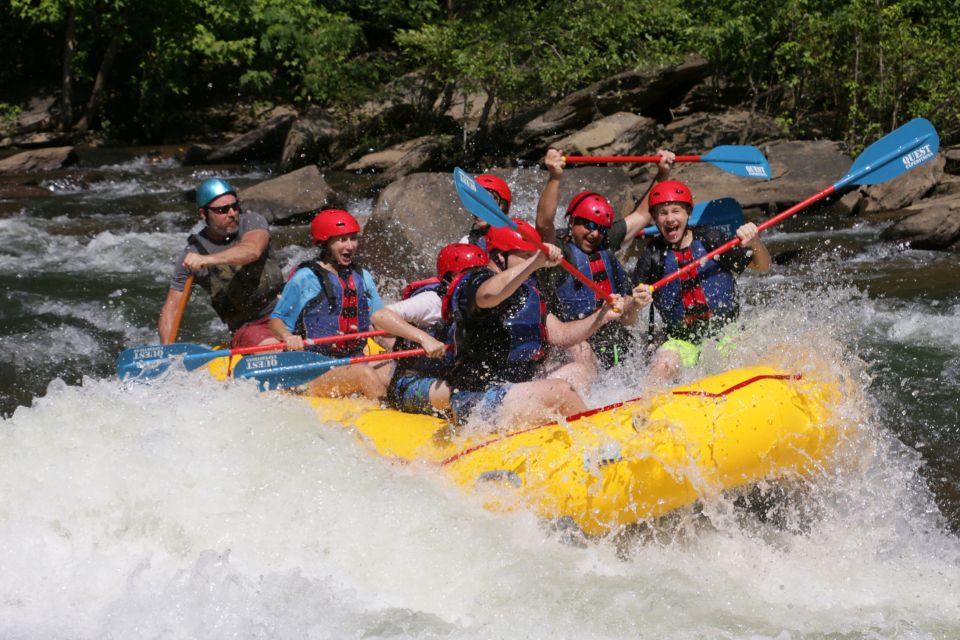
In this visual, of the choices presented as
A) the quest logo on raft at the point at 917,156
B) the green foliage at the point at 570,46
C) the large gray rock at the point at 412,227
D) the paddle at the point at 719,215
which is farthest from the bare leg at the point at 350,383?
the green foliage at the point at 570,46

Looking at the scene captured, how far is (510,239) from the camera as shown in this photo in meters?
4.35

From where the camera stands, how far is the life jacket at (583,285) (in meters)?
4.98

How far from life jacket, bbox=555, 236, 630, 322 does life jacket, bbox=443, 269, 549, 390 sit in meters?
0.58

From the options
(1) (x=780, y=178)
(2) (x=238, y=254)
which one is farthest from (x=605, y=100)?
(2) (x=238, y=254)

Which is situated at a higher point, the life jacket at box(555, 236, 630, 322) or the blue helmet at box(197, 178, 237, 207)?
the blue helmet at box(197, 178, 237, 207)

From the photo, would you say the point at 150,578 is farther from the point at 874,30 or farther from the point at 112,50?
the point at 112,50

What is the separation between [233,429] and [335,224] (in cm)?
111

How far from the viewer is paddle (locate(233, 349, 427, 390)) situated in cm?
493

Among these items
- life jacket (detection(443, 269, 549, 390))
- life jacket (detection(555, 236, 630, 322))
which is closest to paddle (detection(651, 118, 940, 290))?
life jacket (detection(555, 236, 630, 322))

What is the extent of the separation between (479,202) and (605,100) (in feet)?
30.6

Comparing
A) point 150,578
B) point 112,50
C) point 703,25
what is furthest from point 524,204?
point 112,50

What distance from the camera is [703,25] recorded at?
13297mm

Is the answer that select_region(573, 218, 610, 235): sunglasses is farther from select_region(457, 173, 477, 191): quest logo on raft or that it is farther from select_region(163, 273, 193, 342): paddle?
select_region(163, 273, 193, 342): paddle

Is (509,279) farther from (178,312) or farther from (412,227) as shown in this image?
(412,227)
